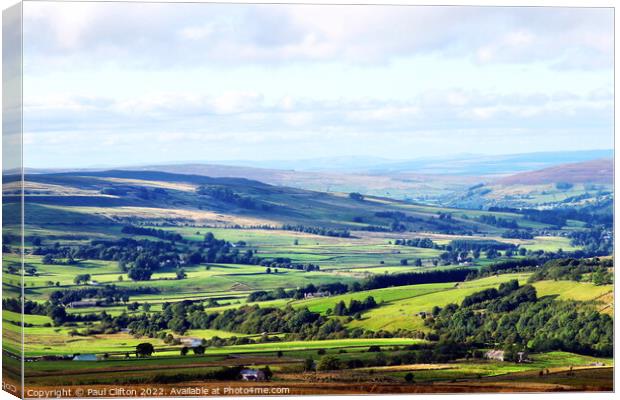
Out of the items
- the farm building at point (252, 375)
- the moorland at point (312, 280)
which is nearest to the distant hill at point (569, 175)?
the moorland at point (312, 280)

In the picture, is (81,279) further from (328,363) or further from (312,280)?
(328,363)

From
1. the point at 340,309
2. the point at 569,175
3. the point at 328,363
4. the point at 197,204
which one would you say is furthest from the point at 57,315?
the point at 569,175

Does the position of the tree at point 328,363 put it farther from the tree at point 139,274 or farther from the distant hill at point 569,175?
the distant hill at point 569,175

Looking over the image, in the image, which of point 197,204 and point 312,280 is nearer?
point 312,280

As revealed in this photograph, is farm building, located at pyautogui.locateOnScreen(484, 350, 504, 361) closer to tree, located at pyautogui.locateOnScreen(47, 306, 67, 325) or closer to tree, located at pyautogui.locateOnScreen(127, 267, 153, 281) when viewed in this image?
tree, located at pyautogui.locateOnScreen(47, 306, 67, 325)

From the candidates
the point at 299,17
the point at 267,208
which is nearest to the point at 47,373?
the point at 299,17

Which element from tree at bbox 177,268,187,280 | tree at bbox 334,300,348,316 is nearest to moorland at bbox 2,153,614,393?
tree at bbox 334,300,348,316

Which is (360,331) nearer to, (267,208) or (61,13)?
(61,13)
